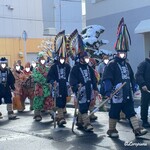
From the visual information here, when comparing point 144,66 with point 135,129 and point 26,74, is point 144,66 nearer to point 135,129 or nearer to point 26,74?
point 135,129

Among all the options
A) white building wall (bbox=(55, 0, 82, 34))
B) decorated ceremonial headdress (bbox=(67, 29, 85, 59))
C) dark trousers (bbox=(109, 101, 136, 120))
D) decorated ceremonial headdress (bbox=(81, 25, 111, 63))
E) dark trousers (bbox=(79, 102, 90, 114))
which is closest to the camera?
dark trousers (bbox=(109, 101, 136, 120))

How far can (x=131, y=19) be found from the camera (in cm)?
1808

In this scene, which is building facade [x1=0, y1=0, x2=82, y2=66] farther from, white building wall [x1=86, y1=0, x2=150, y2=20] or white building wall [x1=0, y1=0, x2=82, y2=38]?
white building wall [x1=86, y1=0, x2=150, y2=20]

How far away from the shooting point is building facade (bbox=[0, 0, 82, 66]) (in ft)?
112

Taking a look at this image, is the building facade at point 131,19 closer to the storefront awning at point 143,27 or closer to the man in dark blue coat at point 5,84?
the storefront awning at point 143,27

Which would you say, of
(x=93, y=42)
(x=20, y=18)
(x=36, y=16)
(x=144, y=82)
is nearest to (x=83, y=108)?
(x=144, y=82)

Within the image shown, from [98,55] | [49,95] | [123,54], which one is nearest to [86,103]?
[123,54]

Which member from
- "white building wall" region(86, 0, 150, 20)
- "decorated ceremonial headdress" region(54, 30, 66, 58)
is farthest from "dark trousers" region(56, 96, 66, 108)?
"white building wall" region(86, 0, 150, 20)

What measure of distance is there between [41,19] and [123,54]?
2870 centimetres

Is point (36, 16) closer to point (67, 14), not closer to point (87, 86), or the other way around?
point (67, 14)

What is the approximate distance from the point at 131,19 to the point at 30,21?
746 inches

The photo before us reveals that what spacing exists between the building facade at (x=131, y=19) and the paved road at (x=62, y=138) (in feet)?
23.3

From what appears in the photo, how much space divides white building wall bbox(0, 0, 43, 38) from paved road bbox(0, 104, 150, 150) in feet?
79.2

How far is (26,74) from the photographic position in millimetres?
14031
